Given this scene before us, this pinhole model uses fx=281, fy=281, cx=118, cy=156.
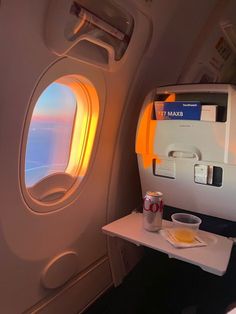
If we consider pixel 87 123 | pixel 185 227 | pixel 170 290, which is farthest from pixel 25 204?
pixel 170 290

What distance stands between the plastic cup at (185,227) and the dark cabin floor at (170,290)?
0.23 m

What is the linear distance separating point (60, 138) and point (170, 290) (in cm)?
101

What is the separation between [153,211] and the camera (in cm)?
129

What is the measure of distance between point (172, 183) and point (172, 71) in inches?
31.7

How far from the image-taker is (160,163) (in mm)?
1510

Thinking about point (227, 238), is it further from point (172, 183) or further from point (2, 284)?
point (2, 284)

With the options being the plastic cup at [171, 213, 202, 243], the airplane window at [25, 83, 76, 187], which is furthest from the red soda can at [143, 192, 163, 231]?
the airplane window at [25, 83, 76, 187]

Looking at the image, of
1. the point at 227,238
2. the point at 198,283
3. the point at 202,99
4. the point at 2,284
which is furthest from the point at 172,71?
the point at 2,284

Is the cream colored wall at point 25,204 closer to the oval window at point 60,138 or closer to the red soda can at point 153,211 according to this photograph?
the oval window at point 60,138

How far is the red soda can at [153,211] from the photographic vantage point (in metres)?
1.29

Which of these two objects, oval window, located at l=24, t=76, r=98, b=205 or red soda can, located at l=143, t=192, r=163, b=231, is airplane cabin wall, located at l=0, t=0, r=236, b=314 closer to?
oval window, located at l=24, t=76, r=98, b=205

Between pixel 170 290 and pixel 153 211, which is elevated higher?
pixel 153 211

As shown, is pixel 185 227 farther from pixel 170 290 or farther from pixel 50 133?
pixel 50 133

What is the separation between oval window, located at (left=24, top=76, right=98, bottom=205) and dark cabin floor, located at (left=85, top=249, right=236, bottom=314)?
65 cm
